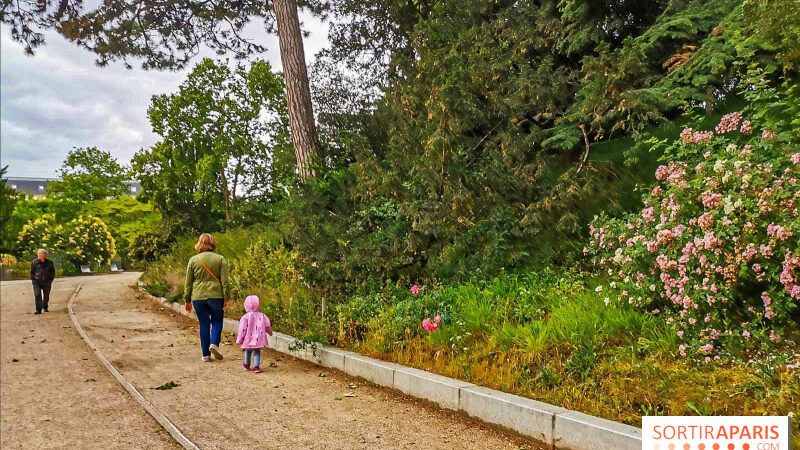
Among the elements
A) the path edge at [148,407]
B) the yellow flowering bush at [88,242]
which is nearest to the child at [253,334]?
the path edge at [148,407]

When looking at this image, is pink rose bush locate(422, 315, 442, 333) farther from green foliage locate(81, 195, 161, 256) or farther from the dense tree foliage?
green foliage locate(81, 195, 161, 256)

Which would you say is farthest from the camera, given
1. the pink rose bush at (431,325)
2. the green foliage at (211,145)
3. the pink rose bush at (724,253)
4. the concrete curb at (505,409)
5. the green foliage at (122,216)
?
the green foliage at (122,216)

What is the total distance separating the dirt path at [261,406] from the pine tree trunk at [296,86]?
4.46 meters

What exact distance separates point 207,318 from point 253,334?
123 centimetres

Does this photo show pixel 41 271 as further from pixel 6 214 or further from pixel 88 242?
pixel 6 214

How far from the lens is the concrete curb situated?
3.70m

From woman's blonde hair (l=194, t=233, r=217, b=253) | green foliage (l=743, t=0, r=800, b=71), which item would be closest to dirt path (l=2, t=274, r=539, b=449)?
woman's blonde hair (l=194, t=233, r=217, b=253)

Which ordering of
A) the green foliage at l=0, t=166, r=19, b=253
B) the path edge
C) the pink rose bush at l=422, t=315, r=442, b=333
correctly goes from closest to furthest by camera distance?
the path edge, the pink rose bush at l=422, t=315, r=442, b=333, the green foliage at l=0, t=166, r=19, b=253

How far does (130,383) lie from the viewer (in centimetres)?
637

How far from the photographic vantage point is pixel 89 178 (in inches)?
1937

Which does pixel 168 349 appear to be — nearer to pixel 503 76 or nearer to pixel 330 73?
pixel 503 76

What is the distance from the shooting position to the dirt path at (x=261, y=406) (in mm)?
4414

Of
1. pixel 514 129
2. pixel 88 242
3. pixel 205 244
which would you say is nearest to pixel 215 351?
pixel 205 244

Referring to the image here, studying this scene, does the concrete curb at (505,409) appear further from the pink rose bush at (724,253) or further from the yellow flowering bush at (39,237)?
the yellow flowering bush at (39,237)
